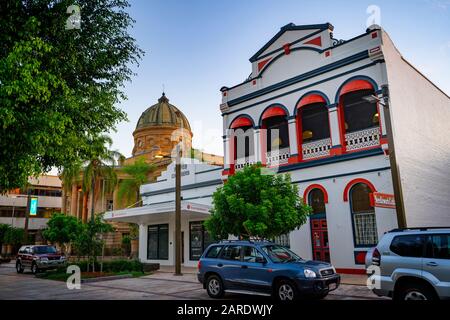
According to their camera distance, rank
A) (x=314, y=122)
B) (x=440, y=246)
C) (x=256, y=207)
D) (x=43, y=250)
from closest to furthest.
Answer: (x=440, y=246) < (x=256, y=207) < (x=314, y=122) < (x=43, y=250)

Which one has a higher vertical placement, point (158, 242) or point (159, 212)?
point (159, 212)

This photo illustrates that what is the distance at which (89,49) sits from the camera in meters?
12.2

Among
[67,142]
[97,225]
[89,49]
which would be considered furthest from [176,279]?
[89,49]

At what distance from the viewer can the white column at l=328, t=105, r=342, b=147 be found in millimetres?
17141

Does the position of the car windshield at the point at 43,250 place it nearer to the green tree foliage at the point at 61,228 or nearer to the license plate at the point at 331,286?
the green tree foliage at the point at 61,228

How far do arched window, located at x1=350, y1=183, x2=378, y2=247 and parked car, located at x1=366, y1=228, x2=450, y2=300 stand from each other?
25.6 feet

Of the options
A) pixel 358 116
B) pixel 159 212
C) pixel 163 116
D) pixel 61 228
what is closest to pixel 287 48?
pixel 358 116

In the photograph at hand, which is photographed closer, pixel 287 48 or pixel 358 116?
pixel 358 116

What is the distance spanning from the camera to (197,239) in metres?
24.5

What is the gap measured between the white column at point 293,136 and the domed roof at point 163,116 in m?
37.5

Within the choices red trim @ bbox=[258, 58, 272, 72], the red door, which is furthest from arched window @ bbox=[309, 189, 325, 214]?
red trim @ bbox=[258, 58, 272, 72]

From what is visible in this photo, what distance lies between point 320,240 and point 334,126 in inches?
215

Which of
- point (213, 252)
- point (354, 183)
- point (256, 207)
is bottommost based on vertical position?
point (213, 252)

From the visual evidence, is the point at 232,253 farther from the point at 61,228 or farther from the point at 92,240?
the point at 61,228
